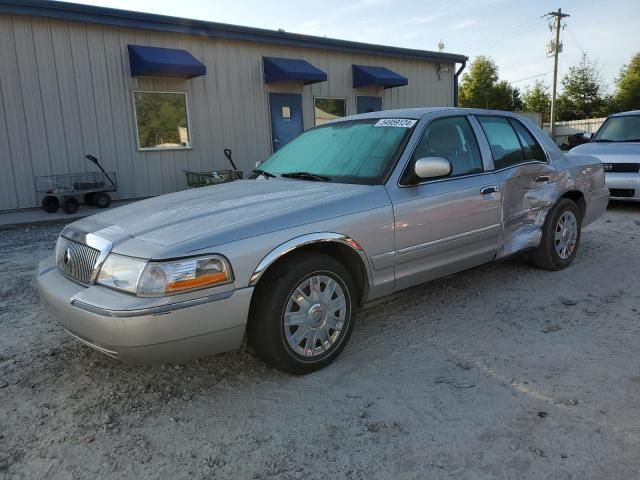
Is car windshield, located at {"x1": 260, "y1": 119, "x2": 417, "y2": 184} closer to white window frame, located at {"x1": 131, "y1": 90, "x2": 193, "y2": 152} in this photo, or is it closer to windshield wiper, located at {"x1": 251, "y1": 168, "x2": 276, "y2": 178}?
windshield wiper, located at {"x1": 251, "y1": 168, "x2": 276, "y2": 178}

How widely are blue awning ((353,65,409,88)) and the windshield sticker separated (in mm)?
10118

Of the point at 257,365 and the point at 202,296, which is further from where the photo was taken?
the point at 257,365

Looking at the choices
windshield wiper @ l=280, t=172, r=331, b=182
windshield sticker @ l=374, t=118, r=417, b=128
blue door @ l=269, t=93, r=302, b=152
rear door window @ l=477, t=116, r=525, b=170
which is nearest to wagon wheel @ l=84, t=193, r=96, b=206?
blue door @ l=269, t=93, r=302, b=152

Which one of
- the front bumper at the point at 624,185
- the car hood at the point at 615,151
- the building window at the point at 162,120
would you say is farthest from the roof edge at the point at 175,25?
the front bumper at the point at 624,185

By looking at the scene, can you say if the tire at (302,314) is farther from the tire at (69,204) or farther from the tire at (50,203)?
the tire at (50,203)

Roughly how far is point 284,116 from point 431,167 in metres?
9.91

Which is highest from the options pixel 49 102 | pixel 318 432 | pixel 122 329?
pixel 49 102

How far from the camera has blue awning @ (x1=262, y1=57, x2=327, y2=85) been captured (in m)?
11.9

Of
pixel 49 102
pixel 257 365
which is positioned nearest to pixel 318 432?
pixel 257 365

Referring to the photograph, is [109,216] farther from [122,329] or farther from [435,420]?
[435,420]

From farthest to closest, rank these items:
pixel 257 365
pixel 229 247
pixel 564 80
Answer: pixel 564 80 → pixel 257 365 → pixel 229 247

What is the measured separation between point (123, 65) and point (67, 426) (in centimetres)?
944

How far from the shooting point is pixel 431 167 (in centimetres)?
348

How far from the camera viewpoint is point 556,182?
16.1ft
